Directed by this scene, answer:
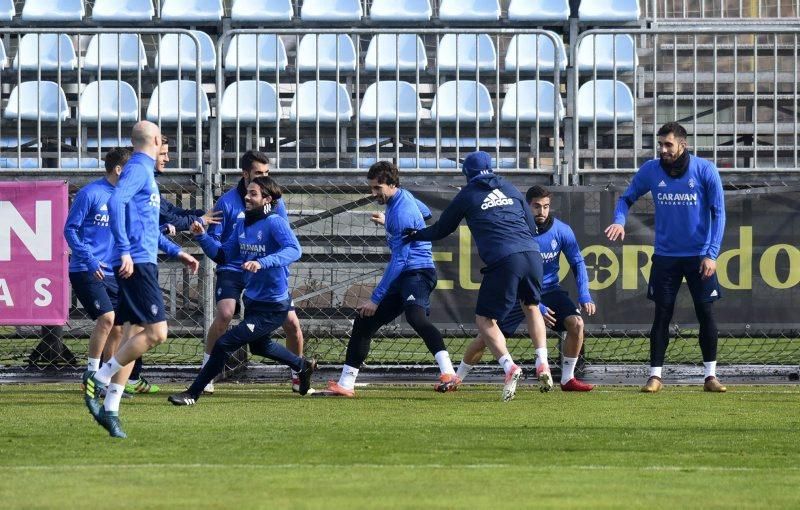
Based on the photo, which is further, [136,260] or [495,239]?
[495,239]

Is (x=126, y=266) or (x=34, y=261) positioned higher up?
(x=126, y=266)

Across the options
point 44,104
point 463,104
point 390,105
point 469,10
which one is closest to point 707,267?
point 463,104

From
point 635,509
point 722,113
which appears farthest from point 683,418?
point 722,113

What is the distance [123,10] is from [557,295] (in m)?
9.01

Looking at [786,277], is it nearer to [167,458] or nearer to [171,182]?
[171,182]

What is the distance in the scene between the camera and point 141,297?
8289mm

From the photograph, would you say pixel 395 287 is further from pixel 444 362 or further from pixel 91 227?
pixel 91 227

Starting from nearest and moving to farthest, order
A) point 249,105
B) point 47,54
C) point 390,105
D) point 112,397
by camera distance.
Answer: point 112,397 < point 249,105 < point 390,105 < point 47,54

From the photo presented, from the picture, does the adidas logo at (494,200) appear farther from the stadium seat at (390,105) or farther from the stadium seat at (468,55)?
the stadium seat at (468,55)

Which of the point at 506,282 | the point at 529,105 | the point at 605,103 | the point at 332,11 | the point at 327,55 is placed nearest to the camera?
the point at 506,282

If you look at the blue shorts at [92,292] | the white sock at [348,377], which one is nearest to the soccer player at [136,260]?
the blue shorts at [92,292]

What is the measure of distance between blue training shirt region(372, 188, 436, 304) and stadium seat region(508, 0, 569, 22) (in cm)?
772

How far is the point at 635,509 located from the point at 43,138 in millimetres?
10279

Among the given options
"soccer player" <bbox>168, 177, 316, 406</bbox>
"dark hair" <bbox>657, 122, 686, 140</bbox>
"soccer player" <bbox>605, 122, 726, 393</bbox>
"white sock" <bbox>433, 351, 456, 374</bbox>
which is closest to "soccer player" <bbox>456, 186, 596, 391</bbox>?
"white sock" <bbox>433, 351, 456, 374</bbox>
